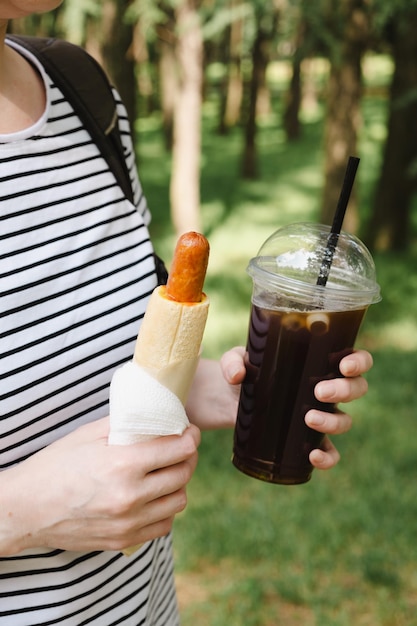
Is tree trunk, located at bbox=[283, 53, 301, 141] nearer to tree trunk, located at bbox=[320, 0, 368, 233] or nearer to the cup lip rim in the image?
tree trunk, located at bbox=[320, 0, 368, 233]

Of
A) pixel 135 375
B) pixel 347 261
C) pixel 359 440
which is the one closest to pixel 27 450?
pixel 135 375

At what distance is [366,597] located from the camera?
3.63 meters

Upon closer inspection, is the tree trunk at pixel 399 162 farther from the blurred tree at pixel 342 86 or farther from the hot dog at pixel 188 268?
the hot dog at pixel 188 268

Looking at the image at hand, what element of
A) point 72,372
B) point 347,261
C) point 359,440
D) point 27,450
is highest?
point 347,261

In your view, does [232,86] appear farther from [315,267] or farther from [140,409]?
[140,409]

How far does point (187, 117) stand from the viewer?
923 cm

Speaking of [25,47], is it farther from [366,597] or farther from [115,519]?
[366,597]

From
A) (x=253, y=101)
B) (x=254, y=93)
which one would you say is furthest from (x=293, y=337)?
(x=254, y=93)

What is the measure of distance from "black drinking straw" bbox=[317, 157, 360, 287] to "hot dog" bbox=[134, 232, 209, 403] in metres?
0.34

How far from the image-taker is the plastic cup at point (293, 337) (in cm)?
145

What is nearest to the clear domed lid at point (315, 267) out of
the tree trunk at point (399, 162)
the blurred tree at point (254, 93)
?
the tree trunk at point (399, 162)

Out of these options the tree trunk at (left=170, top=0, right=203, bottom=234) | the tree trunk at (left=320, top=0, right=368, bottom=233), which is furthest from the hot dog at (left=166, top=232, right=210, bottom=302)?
the tree trunk at (left=170, top=0, right=203, bottom=234)

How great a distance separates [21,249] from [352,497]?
357 centimetres

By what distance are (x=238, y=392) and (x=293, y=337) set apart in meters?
0.31
